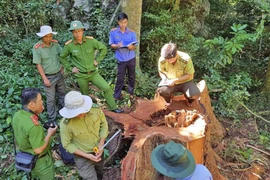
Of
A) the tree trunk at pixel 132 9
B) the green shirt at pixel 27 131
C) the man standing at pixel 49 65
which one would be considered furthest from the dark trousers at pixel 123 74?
the green shirt at pixel 27 131

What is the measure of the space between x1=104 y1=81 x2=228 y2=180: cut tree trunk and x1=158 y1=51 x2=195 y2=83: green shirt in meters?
0.50

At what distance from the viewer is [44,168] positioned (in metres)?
3.54

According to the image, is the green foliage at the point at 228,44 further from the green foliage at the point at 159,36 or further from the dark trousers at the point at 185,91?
the dark trousers at the point at 185,91

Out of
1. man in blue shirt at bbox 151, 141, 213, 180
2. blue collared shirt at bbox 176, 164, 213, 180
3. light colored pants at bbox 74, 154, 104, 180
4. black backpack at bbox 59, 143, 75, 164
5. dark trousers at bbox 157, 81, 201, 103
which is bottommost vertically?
black backpack at bbox 59, 143, 75, 164

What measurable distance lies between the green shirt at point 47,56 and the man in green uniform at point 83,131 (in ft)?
6.05

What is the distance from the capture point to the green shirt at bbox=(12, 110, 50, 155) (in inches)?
125

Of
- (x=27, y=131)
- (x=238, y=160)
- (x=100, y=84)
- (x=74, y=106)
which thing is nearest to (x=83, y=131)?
(x=74, y=106)

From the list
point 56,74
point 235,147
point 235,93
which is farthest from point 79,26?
point 235,93

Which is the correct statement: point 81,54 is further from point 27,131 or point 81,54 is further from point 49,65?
point 27,131

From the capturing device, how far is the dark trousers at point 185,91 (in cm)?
483

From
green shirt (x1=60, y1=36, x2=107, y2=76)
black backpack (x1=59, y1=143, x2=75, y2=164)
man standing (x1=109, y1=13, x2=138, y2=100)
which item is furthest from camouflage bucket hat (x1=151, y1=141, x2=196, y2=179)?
man standing (x1=109, y1=13, x2=138, y2=100)

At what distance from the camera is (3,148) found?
4.54 m

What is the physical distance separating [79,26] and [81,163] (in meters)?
2.39

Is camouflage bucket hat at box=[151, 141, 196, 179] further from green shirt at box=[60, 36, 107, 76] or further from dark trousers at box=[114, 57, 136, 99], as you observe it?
dark trousers at box=[114, 57, 136, 99]
